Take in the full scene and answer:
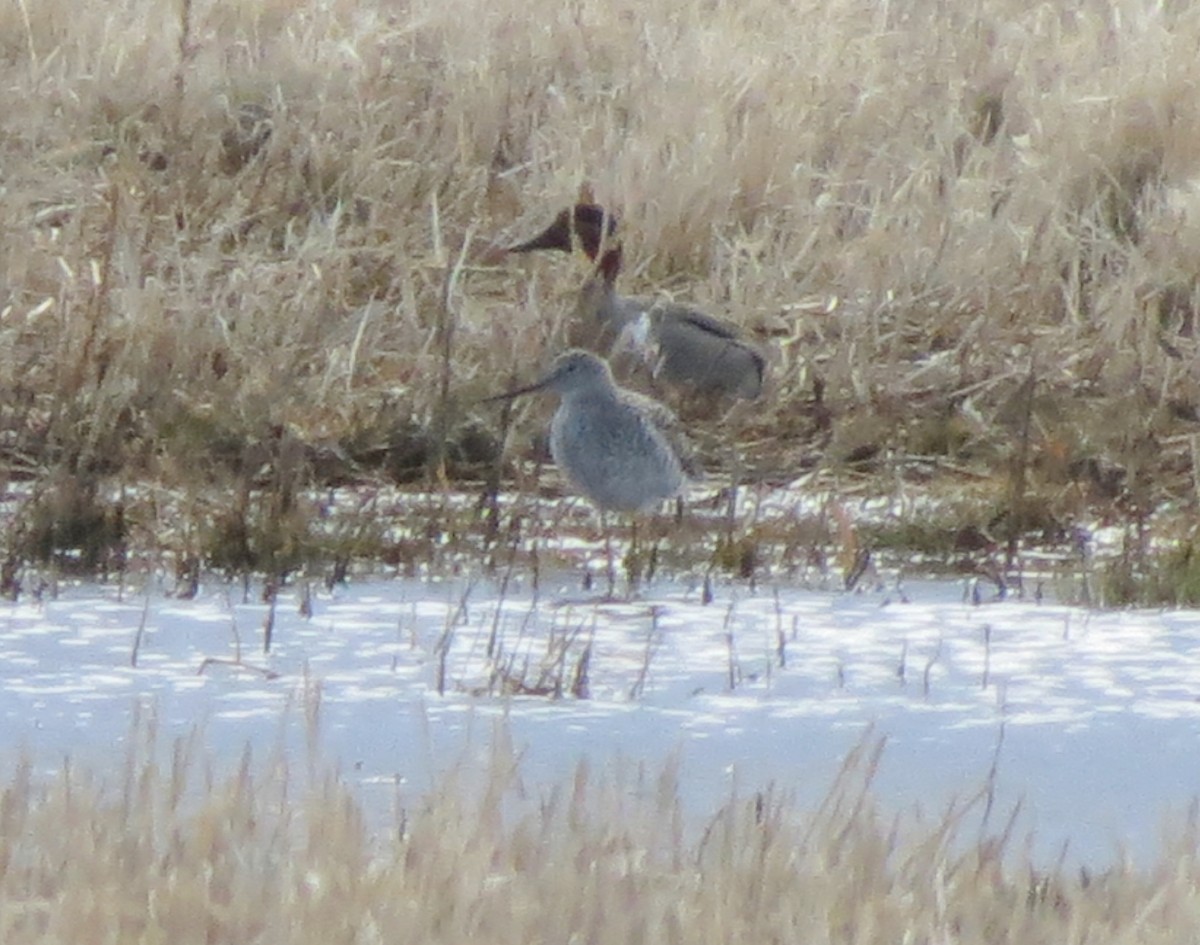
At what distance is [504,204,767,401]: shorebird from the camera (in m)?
8.19

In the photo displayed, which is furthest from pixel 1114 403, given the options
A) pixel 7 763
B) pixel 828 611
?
pixel 7 763

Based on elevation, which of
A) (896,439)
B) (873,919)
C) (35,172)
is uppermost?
(35,172)

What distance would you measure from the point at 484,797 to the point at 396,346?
4863 mm

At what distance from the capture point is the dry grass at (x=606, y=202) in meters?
7.60

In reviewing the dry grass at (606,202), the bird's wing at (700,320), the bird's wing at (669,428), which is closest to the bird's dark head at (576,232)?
the dry grass at (606,202)

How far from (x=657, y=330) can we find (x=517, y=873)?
5.12 meters

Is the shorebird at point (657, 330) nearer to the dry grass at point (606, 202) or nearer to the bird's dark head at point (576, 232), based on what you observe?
the bird's dark head at point (576, 232)

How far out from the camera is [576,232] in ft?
29.3

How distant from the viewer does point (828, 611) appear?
5543mm

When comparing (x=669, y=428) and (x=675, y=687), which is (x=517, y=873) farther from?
(x=669, y=428)

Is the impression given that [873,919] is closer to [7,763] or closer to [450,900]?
[450,900]

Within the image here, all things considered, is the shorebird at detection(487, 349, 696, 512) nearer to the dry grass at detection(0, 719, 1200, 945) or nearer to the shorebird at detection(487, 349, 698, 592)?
the shorebird at detection(487, 349, 698, 592)

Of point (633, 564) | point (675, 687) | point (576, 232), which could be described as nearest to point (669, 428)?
point (633, 564)

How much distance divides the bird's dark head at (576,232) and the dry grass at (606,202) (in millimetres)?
127
